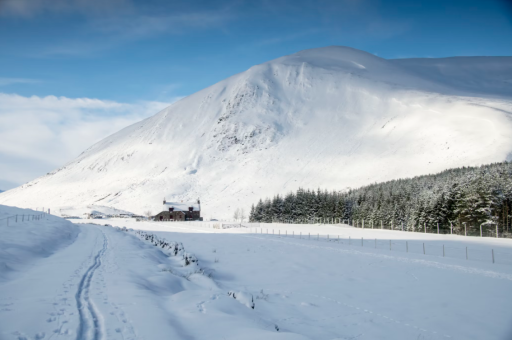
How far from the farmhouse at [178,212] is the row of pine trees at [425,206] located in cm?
2795

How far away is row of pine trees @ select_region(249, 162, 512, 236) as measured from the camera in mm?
53250

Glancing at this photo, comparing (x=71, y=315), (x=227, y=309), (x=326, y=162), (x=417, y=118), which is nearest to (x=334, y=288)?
(x=227, y=309)

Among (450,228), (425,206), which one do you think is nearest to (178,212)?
(425,206)

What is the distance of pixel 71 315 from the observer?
7469 mm

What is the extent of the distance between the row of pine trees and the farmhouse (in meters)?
28.0

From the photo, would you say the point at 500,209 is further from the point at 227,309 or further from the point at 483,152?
the point at 483,152

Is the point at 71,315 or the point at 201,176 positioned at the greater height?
the point at 201,176

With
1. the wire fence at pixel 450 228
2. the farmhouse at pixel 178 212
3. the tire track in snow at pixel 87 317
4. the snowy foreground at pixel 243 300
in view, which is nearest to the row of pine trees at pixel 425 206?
the wire fence at pixel 450 228

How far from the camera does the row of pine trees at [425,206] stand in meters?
53.2

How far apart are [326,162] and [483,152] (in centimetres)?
6980

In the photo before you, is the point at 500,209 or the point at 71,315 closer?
the point at 71,315

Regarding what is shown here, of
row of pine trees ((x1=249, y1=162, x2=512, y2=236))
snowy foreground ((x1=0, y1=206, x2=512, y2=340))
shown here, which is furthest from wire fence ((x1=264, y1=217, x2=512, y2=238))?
snowy foreground ((x1=0, y1=206, x2=512, y2=340))

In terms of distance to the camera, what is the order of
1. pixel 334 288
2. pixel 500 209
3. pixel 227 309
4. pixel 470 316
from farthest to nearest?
1. pixel 500 209
2. pixel 334 288
3. pixel 470 316
4. pixel 227 309

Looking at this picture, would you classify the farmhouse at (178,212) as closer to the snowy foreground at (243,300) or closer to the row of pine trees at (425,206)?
the row of pine trees at (425,206)
